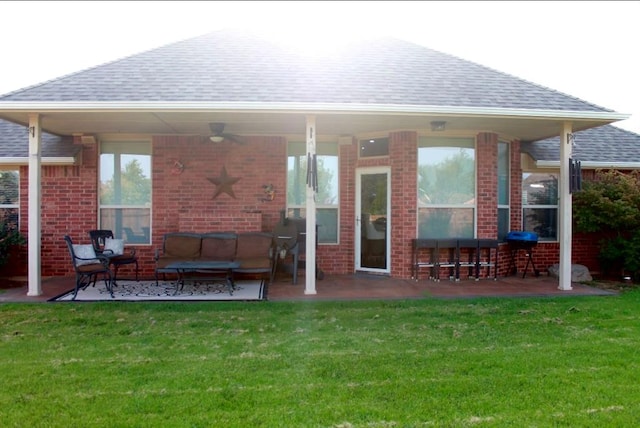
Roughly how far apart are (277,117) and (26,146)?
5725mm

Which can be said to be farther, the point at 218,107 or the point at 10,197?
the point at 10,197

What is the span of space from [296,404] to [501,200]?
7.56m

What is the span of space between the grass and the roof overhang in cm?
286

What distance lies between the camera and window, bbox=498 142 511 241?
9484mm

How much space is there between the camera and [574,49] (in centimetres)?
1647

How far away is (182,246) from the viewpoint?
27.5ft

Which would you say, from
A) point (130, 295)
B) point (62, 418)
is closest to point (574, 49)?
point (130, 295)

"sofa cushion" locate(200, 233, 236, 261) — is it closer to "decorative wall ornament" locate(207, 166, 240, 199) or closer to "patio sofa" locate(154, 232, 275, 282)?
"patio sofa" locate(154, 232, 275, 282)

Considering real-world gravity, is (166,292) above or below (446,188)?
below

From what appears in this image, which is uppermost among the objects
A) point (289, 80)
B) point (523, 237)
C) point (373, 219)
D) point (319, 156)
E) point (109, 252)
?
point (289, 80)

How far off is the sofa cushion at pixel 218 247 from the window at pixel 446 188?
3.56 meters

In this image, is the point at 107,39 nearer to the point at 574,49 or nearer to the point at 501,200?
the point at 501,200

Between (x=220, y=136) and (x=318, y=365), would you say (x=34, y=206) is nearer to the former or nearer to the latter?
(x=220, y=136)

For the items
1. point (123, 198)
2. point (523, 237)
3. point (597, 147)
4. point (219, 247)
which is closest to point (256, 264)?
point (219, 247)
